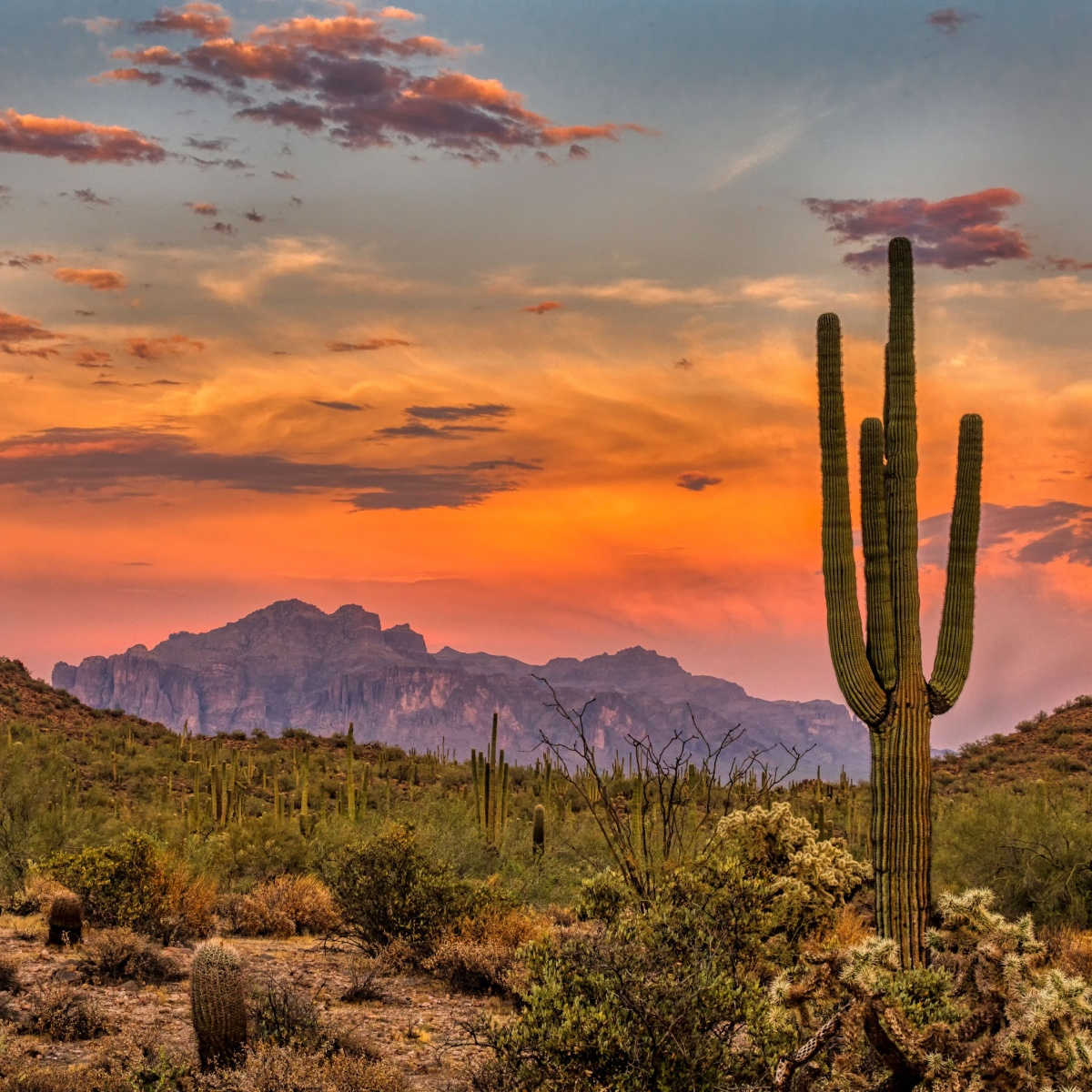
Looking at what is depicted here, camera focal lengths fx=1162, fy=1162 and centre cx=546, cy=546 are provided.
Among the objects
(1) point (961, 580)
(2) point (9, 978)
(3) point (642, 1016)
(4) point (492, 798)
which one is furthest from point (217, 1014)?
(4) point (492, 798)

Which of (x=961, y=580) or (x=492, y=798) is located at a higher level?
(x=961, y=580)

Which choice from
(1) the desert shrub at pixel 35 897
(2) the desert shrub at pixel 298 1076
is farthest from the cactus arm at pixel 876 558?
(1) the desert shrub at pixel 35 897

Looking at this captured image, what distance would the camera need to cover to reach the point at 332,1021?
1151 cm

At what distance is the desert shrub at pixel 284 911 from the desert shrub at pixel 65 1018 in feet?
17.5

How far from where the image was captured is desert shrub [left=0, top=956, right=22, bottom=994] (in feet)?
40.5

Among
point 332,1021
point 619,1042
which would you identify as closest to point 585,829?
point 332,1021

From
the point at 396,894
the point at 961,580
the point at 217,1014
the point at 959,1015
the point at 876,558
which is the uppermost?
the point at 876,558

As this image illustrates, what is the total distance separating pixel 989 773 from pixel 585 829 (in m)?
20.9

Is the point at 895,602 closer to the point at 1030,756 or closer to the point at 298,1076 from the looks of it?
the point at 298,1076

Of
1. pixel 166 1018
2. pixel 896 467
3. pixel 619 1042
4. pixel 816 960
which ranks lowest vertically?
pixel 166 1018

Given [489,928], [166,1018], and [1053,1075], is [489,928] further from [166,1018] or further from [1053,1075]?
[1053,1075]

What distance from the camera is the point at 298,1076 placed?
29.6 feet

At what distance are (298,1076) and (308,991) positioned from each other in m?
3.95

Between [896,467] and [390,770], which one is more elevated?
[896,467]
